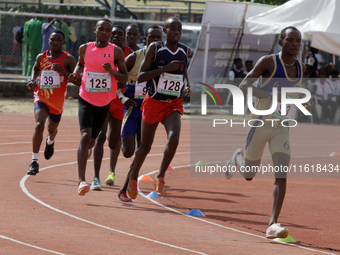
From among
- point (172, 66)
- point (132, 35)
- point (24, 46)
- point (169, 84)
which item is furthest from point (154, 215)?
point (24, 46)

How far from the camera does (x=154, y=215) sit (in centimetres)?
690

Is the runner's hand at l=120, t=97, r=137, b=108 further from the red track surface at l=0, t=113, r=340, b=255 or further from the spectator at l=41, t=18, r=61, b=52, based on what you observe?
the spectator at l=41, t=18, r=61, b=52

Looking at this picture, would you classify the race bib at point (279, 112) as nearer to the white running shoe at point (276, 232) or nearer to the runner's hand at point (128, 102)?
the white running shoe at point (276, 232)

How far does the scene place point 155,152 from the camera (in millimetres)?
13086

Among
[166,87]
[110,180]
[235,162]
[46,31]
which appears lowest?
[110,180]

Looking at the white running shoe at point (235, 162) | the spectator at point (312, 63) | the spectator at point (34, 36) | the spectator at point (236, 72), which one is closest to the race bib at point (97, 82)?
the white running shoe at point (235, 162)

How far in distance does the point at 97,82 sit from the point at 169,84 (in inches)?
43.4

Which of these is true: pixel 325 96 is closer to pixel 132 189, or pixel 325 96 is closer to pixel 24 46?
pixel 24 46

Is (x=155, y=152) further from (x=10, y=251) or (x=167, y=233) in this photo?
(x=10, y=251)

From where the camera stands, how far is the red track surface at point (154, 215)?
17.7 feet

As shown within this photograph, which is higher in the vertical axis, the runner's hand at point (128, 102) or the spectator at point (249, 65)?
the spectator at point (249, 65)

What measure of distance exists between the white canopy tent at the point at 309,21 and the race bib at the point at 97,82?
462 inches

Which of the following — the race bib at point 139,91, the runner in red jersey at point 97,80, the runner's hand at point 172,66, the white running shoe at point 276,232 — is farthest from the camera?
the race bib at point 139,91

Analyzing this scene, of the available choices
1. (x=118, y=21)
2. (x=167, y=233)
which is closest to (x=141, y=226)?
(x=167, y=233)
